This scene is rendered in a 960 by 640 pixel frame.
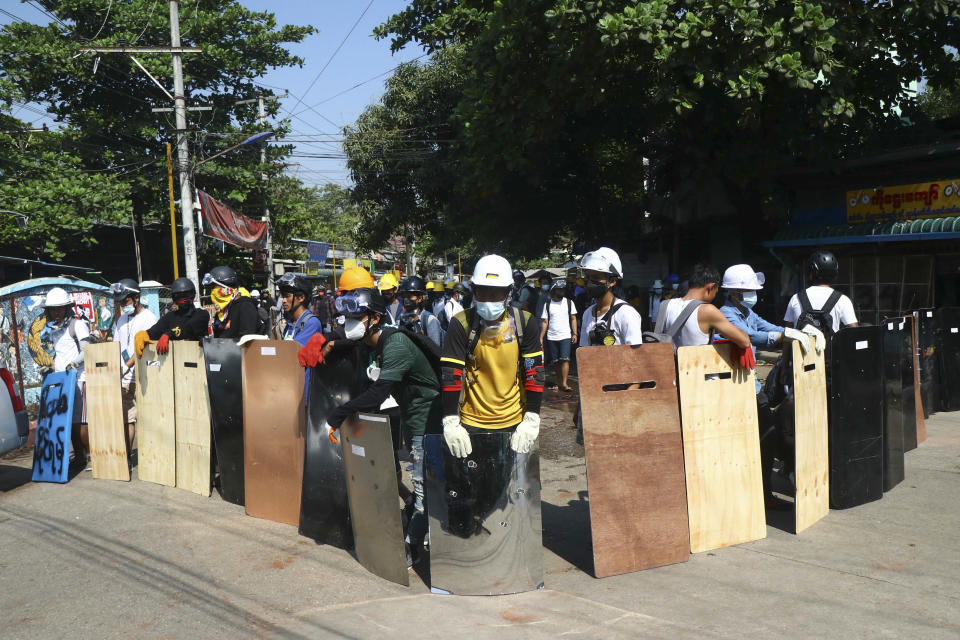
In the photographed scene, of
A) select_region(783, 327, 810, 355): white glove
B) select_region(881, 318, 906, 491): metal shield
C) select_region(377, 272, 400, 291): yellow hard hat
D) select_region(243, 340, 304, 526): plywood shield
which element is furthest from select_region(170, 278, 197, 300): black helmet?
select_region(881, 318, 906, 491): metal shield

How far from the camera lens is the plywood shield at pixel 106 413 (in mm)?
6867

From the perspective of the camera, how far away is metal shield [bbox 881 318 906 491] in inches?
230

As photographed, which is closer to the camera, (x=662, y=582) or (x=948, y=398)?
(x=662, y=582)

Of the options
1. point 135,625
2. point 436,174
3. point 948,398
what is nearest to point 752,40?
point 948,398

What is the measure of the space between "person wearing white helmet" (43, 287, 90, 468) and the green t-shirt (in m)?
4.39

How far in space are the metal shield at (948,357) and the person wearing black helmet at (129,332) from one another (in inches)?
359

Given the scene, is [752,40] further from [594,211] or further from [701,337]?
[594,211]

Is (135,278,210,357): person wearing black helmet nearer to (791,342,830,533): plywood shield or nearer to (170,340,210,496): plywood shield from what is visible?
(170,340,210,496): plywood shield

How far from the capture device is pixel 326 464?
514cm

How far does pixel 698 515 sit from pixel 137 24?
25563 millimetres

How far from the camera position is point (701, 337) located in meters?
4.94

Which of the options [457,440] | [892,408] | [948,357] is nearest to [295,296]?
[457,440]

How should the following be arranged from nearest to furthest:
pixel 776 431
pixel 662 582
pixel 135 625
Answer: pixel 135 625 < pixel 662 582 < pixel 776 431

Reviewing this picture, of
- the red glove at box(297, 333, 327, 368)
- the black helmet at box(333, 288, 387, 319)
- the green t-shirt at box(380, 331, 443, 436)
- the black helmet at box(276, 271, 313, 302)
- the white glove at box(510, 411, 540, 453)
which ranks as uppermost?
the black helmet at box(276, 271, 313, 302)
